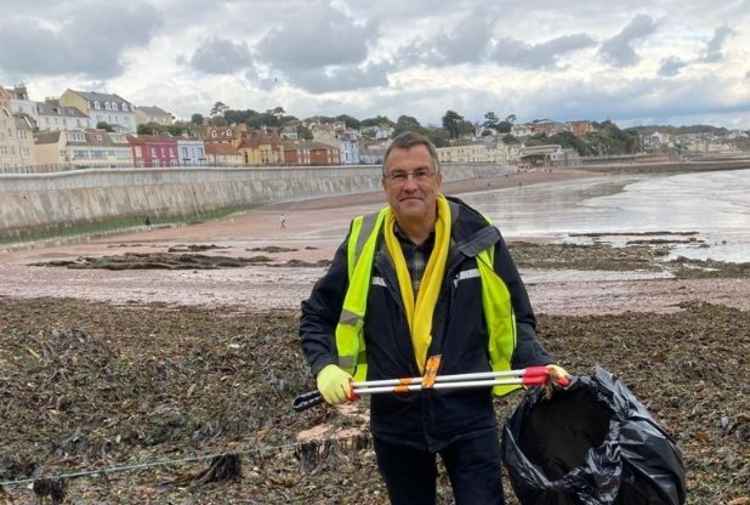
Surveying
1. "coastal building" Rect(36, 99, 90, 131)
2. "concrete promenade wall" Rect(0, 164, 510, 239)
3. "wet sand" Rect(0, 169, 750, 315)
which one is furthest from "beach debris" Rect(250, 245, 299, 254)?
"coastal building" Rect(36, 99, 90, 131)

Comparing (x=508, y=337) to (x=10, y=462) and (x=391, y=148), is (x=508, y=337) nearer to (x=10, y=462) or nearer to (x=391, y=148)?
(x=391, y=148)

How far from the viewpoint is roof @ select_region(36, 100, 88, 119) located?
354 ft

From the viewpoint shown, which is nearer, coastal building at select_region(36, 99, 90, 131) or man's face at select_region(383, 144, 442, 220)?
man's face at select_region(383, 144, 442, 220)

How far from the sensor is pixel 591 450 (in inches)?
94.5

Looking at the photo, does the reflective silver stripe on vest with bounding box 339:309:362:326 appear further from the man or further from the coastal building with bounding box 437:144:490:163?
the coastal building with bounding box 437:144:490:163

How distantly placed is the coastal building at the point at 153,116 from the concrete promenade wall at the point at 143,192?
2940 inches

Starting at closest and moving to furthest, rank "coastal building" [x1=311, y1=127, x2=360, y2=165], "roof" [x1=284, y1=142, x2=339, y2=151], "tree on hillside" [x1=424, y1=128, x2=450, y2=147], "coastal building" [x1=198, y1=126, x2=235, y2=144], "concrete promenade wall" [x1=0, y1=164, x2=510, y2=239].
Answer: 1. "concrete promenade wall" [x1=0, y1=164, x2=510, y2=239]
2. "roof" [x1=284, y1=142, x2=339, y2=151]
3. "coastal building" [x1=198, y1=126, x2=235, y2=144]
4. "coastal building" [x1=311, y1=127, x2=360, y2=165]
5. "tree on hillside" [x1=424, y1=128, x2=450, y2=147]

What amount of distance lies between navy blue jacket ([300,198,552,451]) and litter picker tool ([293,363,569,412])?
0.14 ft

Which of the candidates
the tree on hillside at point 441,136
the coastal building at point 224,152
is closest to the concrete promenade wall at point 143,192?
the coastal building at point 224,152

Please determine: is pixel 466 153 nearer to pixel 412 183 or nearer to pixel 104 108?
pixel 104 108

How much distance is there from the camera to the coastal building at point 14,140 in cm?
7594

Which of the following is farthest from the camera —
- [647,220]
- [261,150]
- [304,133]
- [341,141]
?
[304,133]

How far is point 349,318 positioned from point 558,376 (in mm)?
796

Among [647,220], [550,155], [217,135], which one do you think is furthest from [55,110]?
[550,155]
